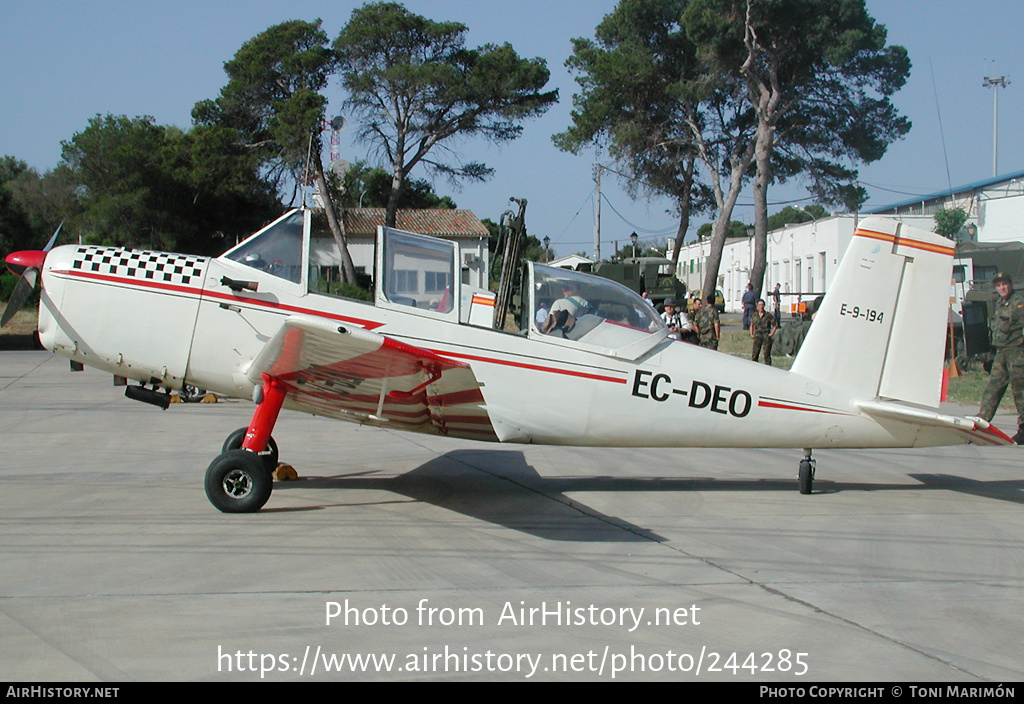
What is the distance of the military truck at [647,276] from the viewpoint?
102 feet

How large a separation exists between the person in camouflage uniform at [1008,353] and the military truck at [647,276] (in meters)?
20.0

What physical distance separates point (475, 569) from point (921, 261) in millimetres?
4647

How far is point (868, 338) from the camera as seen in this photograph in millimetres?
6914

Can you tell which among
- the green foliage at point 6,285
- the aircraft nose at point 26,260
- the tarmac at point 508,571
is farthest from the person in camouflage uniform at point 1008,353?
the green foliage at point 6,285

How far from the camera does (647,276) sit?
32312mm

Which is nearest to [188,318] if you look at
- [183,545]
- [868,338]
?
[183,545]

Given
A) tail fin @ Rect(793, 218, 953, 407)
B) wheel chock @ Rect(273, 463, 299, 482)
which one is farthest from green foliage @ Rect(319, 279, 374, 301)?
tail fin @ Rect(793, 218, 953, 407)

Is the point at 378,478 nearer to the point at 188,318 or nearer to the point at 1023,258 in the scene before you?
the point at 188,318

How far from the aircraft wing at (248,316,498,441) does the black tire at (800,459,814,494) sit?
8.80 ft

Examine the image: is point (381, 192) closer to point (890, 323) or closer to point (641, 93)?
point (641, 93)

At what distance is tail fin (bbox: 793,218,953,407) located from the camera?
271 inches

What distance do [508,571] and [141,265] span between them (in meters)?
3.73

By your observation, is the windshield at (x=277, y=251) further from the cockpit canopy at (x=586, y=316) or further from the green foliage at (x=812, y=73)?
the green foliage at (x=812, y=73)

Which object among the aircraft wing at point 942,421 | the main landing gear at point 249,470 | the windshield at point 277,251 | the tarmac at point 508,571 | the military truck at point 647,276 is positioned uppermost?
the military truck at point 647,276
